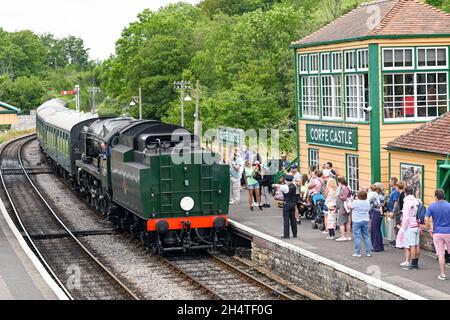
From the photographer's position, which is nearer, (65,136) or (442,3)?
(65,136)

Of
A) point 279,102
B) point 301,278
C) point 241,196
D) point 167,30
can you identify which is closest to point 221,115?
point 279,102

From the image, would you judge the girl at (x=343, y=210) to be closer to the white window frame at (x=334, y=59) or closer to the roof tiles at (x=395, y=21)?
the roof tiles at (x=395, y=21)

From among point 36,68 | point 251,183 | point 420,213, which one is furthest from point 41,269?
point 36,68

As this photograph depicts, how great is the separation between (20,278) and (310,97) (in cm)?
1142

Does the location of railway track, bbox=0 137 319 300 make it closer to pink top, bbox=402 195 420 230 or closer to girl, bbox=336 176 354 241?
girl, bbox=336 176 354 241

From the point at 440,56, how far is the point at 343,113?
2.91 meters

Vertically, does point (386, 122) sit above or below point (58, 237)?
above

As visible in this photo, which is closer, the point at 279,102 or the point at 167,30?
the point at 279,102

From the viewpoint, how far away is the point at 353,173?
22344 millimetres

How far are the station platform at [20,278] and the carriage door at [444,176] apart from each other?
8.01 meters

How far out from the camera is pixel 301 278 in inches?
682

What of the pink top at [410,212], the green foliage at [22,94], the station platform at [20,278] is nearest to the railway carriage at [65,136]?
the station platform at [20,278]

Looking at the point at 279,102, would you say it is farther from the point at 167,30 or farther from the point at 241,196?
the point at 167,30

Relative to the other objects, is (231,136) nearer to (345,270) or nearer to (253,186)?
(253,186)
